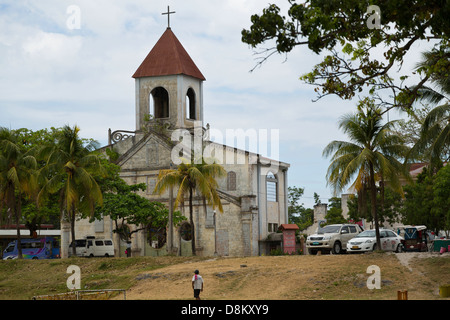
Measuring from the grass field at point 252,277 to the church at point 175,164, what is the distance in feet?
35.8

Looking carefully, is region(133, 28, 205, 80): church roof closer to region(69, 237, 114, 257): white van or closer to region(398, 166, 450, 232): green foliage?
region(69, 237, 114, 257): white van

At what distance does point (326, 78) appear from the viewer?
2102 centimetres

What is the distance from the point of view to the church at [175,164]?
51.2 metres

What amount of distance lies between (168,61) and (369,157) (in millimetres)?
27037

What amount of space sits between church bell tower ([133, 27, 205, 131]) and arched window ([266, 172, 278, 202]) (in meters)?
7.49

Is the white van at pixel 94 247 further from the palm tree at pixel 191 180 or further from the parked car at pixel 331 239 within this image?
the parked car at pixel 331 239

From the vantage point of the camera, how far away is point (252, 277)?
107ft

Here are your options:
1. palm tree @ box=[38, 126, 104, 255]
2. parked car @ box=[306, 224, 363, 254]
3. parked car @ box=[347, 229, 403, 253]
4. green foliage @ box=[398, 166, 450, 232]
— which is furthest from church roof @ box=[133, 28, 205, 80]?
parked car @ box=[347, 229, 403, 253]

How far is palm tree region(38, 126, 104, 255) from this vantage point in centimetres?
4106

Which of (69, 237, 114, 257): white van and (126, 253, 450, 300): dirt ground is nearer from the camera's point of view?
(126, 253, 450, 300): dirt ground

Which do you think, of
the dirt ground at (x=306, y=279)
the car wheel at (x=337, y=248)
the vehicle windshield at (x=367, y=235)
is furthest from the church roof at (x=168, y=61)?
the dirt ground at (x=306, y=279)

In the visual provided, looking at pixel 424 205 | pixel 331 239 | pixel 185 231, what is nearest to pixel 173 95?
pixel 185 231
